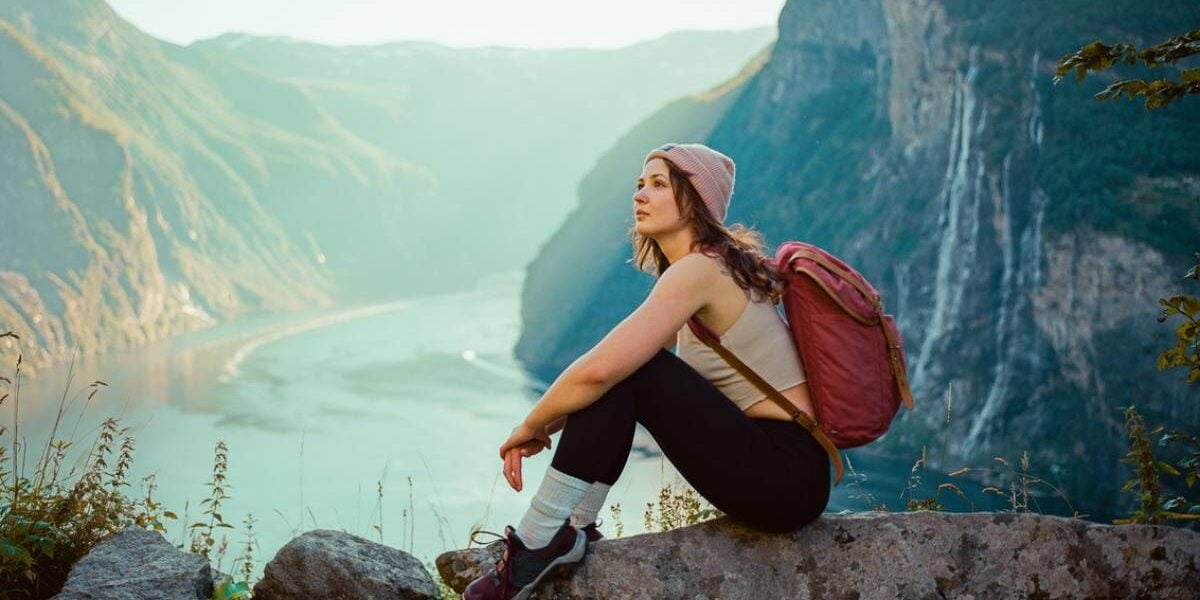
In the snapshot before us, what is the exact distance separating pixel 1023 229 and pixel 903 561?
93.7m

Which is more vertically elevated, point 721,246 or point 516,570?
point 721,246

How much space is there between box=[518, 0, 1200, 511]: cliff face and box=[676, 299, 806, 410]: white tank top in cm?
6789

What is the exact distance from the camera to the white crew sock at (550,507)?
3783mm

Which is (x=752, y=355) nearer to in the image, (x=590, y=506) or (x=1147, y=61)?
(x=590, y=506)

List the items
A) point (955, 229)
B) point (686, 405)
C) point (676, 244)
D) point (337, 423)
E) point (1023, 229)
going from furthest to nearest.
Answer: point (955, 229), point (1023, 229), point (337, 423), point (676, 244), point (686, 405)

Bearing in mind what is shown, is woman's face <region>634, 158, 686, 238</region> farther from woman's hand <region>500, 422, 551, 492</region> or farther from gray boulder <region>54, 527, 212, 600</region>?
gray boulder <region>54, 527, 212, 600</region>

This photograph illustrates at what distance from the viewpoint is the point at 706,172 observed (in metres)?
4.11

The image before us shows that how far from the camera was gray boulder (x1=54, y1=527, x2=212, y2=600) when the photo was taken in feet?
13.9

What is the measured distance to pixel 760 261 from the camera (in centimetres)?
393

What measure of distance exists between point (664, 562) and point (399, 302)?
635 ft

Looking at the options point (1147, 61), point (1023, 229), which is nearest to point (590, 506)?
point (1147, 61)

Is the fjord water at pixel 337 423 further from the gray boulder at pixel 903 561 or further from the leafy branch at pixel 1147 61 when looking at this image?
the leafy branch at pixel 1147 61

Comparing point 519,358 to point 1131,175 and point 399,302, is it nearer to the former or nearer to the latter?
point 1131,175

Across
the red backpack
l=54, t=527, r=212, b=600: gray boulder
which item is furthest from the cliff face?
l=54, t=527, r=212, b=600: gray boulder
